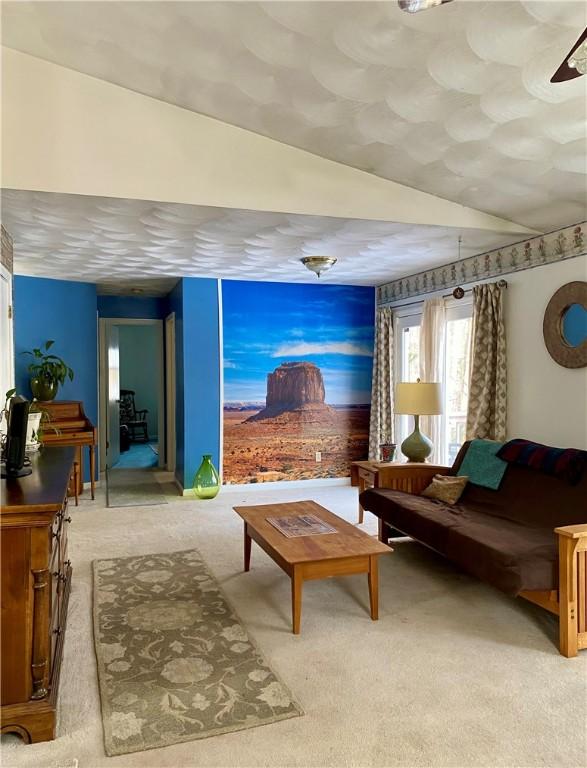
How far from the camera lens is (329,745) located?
215 centimetres

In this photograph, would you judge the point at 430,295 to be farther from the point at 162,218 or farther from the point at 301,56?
the point at 301,56

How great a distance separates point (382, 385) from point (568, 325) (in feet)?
9.37

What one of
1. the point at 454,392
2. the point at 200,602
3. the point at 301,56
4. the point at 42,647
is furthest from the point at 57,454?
the point at 454,392

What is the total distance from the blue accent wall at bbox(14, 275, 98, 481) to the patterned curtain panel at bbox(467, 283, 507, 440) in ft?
13.8

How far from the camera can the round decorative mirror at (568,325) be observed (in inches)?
159

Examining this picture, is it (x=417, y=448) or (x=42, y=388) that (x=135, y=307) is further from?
(x=417, y=448)

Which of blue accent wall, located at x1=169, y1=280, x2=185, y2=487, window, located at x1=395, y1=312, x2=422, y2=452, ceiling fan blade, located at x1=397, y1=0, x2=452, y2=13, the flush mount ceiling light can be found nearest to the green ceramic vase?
Answer: blue accent wall, located at x1=169, y1=280, x2=185, y2=487

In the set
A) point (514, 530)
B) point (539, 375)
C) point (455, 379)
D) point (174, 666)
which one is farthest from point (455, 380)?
point (174, 666)

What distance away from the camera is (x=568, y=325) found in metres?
4.18

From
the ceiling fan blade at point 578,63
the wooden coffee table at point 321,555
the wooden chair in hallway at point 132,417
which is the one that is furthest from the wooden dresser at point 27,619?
the wooden chair in hallway at point 132,417

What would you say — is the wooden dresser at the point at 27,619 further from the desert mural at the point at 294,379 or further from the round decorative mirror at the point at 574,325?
the desert mural at the point at 294,379

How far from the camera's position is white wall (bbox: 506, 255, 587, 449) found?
4.14 m

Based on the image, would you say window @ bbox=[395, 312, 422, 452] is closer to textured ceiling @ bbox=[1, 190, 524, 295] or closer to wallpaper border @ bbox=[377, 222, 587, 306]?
wallpaper border @ bbox=[377, 222, 587, 306]

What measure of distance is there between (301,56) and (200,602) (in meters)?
2.95
